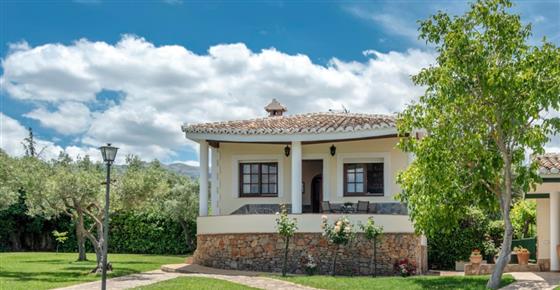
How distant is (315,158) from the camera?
25641 mm

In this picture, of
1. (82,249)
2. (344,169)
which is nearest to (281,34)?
(344,169)

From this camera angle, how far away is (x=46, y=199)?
21.0 meters

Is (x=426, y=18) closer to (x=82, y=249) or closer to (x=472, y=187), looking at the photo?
(x=472, y=187)

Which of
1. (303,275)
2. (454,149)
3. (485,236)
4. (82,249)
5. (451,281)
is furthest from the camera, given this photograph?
(82,249)

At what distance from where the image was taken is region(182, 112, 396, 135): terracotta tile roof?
2253cm

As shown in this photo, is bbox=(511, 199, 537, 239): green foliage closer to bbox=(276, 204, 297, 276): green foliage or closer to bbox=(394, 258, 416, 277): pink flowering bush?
bbox=(394, 258, 416, 277): pink flowering bush

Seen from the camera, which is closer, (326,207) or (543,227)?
(543,227)

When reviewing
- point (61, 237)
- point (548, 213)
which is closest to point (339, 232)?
point (548, 213)

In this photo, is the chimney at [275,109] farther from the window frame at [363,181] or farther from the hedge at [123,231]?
the hedge at [123,231]

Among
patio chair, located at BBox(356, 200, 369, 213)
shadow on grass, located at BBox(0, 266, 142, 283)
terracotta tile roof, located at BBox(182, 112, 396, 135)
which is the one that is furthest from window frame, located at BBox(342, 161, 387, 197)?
shadow on grass, located at BBox(0, 266, 142, 283)

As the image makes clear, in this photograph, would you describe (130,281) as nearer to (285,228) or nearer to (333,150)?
(285,228)

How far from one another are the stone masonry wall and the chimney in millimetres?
8127

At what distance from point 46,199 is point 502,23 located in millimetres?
14274

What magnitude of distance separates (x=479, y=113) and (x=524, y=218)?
1506cm
